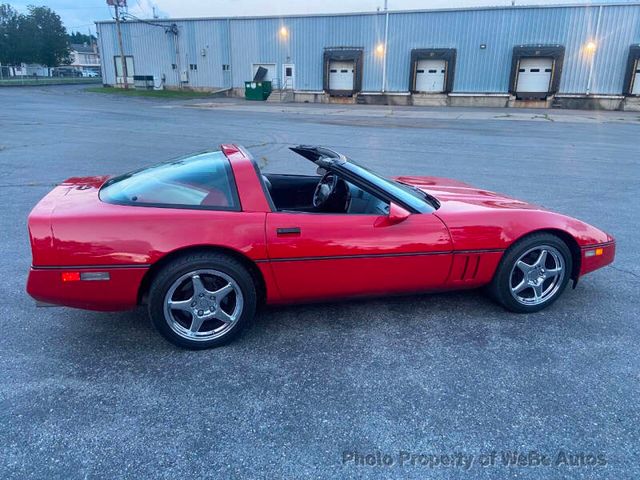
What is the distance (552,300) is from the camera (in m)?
3.55

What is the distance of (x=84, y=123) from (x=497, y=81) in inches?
983

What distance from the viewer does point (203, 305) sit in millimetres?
2932

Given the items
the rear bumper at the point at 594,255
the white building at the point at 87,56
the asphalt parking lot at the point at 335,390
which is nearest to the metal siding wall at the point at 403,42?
the asphalt parking lot at the point at 335,390

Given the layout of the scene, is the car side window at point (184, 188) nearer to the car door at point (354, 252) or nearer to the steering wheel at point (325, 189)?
the car door at point (354, 252)

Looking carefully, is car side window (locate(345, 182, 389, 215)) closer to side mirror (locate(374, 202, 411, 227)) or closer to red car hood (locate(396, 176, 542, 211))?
side mirror (locate(374, 202, 411, 227))

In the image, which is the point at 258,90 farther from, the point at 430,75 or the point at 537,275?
the point at 537,275

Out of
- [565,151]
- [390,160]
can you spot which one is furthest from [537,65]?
[390,160]

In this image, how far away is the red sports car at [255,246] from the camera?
2.77 metres

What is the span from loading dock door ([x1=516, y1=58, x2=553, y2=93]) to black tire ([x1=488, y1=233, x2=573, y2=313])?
30.1 meters

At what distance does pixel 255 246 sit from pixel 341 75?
32.5m

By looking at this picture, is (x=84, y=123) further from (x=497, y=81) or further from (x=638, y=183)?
(x=497, y=81)

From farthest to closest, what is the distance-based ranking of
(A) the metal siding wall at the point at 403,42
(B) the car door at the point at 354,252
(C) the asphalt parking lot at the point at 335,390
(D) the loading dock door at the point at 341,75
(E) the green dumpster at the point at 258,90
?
(E) the green dumpster at the point at 258,90, (D) the loading dock door at the point at 341,75, (A) the metal siding wall at the point at 403,42, (B) the car door at the point at 354,252, (C) the asphalt parking lot at the point at 335,390

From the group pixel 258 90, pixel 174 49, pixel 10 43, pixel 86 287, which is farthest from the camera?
pixel 10 43

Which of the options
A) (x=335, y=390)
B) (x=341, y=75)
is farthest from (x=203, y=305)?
(x=341, y=75)
